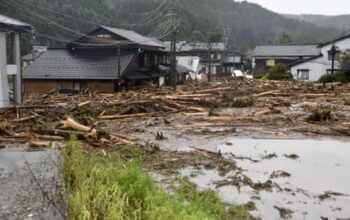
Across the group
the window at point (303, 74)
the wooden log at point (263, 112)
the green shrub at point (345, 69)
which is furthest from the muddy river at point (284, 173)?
the window at point (303, 74)

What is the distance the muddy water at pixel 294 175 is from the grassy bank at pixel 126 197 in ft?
1.58

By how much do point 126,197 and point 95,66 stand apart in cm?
2566

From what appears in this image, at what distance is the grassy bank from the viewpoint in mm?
4203

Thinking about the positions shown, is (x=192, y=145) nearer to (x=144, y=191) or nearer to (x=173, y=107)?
(x=144, y=191)

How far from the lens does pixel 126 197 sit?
15.4 feet

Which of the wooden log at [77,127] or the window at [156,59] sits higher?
the window at [156,59]

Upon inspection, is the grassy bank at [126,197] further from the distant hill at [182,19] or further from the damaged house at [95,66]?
the damaged house at [95,66]

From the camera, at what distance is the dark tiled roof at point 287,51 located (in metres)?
48.1

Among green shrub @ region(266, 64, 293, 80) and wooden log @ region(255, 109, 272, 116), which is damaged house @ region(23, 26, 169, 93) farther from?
wooden log @ region(255, 109, 272, 116)

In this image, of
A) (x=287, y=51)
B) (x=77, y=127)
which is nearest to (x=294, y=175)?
(x=77, y=127)

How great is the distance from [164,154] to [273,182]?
2528 mm

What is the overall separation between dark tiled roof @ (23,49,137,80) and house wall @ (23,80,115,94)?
0.42m

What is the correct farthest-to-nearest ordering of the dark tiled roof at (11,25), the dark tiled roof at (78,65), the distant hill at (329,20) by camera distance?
1. the distant hill at (329,20)
2. the dark tiled roof at (78,65)
3. the dark tiled roof at (11,25)

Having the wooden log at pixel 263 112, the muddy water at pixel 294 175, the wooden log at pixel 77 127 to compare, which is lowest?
the muddy water at pixel 294 175
